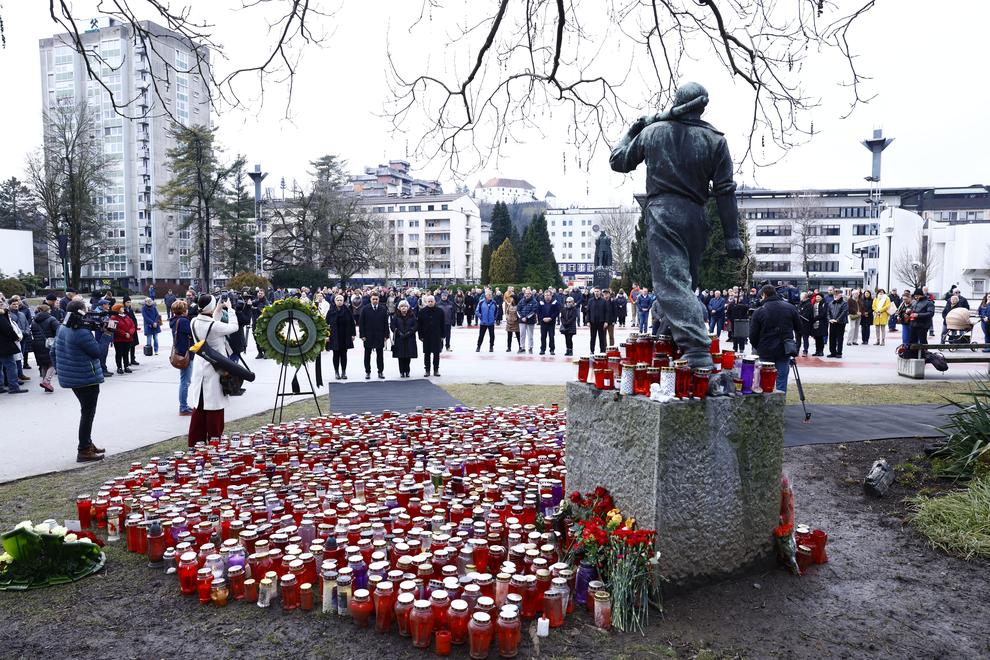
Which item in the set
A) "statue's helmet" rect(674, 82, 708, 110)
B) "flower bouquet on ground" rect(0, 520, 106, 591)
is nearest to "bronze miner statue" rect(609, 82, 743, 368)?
"statue's helmet" rect(674, 82, 708, 110)

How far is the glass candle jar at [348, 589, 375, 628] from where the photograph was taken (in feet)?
12.8

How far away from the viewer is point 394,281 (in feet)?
291

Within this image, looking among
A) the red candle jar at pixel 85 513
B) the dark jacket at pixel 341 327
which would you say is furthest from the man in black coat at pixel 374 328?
the red candle jar at pixel 85 513

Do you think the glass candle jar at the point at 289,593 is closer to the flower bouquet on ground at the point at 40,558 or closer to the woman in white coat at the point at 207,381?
the flower bouquet on ground at the point at 40,558

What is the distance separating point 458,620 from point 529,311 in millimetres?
15950

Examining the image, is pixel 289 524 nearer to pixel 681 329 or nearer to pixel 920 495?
pixel 681 329

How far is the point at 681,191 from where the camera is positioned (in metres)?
4.86

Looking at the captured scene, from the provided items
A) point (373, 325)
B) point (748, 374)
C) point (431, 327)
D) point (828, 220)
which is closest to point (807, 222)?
point (828, 220)

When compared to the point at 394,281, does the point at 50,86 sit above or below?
above

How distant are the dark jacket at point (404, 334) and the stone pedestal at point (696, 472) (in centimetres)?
962

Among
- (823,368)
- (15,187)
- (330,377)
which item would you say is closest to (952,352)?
(823,368)

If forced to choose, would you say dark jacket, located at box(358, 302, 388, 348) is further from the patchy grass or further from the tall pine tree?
the tall pine tree

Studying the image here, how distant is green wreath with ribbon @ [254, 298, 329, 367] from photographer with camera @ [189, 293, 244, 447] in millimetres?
1609

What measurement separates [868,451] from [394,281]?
83267 mm
